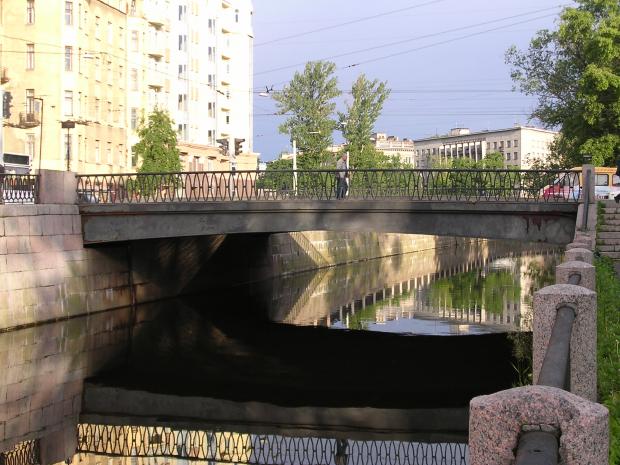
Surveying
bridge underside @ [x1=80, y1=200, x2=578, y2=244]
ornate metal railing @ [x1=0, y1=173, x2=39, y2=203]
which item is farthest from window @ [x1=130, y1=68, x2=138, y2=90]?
ornate metal railing @ [x1=0, y1=173, x2=39, y2=203]

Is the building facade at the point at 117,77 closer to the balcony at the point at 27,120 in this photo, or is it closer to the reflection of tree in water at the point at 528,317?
the balcony at the point at 27,120

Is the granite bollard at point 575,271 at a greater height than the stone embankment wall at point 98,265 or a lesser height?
greater

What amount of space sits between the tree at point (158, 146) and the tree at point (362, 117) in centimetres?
1984

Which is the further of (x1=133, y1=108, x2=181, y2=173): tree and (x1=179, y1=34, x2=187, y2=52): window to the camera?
(x1=179, y1=34, x2=187, y2=52): window

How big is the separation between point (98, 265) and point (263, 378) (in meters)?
11.9

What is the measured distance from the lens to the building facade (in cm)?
5341

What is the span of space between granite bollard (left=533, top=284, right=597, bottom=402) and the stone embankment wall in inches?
845

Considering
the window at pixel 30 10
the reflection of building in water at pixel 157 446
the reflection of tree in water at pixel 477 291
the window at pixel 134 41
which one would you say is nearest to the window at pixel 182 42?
the window at pixel 134 41

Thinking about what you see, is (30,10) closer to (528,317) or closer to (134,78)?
(134,78)

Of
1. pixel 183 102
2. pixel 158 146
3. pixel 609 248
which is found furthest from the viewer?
pixel 183 102

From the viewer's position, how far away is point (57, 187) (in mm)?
30656

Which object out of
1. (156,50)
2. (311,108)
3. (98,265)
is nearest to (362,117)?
(311,108)

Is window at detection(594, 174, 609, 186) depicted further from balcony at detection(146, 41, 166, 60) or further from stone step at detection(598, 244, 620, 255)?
balcony at detection(146, 41, 166, 60)

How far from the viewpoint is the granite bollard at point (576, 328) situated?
713cm
